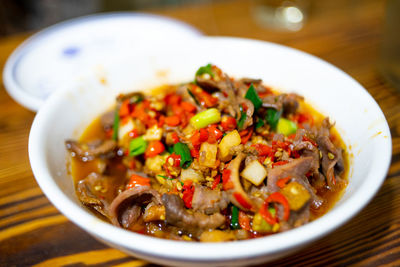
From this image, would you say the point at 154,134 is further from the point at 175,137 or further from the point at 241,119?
the point at 241,119

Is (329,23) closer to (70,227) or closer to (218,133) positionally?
(218,133)

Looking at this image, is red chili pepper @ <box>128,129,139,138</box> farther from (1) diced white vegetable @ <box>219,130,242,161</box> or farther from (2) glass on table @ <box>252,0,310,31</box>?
(2) glass on table @ <box>252,0,310,31</box>

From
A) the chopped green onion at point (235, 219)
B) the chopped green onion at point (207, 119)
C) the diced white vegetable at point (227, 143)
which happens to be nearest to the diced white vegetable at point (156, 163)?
the chopped green onion at point (207, 119)

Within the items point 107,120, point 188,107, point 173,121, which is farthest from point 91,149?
point 188,107

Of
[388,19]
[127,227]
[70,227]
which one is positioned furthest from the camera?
[388,19]

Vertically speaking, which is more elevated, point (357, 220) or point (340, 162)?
point (340, 162)

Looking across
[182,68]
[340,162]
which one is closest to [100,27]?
[182,68]
